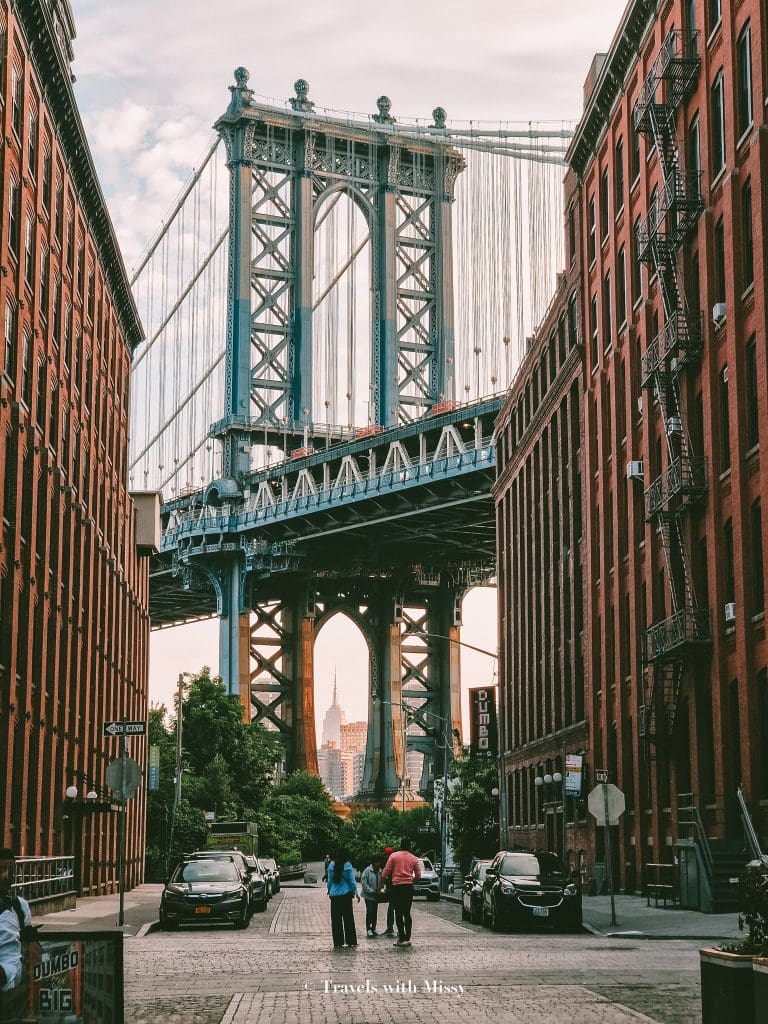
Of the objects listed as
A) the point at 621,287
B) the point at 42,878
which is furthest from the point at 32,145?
the point at 42,878

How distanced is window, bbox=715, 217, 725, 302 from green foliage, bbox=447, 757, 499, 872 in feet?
132

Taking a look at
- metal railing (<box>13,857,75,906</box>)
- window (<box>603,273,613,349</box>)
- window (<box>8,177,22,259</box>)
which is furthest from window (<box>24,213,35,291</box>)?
window (<box>603,273,613,349</box>)

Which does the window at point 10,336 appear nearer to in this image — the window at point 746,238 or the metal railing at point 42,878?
the metal railing at point 42,878

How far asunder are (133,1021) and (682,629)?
25.8 metres

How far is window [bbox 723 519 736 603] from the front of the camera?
37.9 m

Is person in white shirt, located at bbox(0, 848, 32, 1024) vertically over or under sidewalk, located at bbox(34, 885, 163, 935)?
over

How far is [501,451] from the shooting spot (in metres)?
84.4

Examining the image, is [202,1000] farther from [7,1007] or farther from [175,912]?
[175,912]

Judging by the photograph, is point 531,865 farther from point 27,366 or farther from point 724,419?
point 27,366

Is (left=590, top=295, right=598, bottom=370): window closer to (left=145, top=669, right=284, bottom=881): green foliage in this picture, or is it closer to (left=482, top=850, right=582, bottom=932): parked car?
(left=482, top=850, right=582, bottom=932): parked car

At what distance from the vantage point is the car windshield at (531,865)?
103 feet

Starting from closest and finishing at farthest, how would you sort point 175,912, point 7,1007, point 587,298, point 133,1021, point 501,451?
1. point 7,1007
2. point 133,1021
3. point 175,912
4. point 587,298
5. point 501,451

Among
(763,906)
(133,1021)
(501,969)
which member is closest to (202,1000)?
(133,1021)

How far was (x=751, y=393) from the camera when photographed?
120ft
